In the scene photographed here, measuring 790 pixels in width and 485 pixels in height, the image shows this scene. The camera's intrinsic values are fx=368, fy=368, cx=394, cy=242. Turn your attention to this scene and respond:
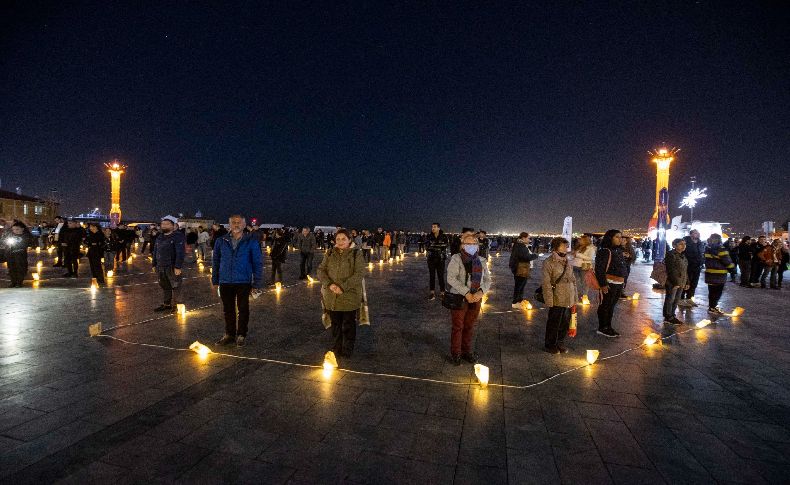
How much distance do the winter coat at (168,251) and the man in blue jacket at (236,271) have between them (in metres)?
2.53

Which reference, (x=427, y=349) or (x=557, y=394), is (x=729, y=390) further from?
(x=427, y=349)

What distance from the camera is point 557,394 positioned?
408 centimetres

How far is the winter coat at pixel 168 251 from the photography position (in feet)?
24.6

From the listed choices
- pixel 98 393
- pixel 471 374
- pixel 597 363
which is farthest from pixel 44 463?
pixel 597 363

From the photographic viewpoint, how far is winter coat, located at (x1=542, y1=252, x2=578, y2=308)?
5.43 metres

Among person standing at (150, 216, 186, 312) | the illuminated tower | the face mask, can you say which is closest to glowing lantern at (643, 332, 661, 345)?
the face mask

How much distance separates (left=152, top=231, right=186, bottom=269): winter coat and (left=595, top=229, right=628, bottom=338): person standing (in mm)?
8100

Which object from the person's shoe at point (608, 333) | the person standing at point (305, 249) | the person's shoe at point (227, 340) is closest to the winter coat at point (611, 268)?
the person's shoe at point (608, 333)

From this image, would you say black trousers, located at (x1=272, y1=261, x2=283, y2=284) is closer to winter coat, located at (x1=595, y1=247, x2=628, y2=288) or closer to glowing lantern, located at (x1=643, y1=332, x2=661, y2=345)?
winter coat, located at (x1=595, y1=247, x2=628, y2=288)

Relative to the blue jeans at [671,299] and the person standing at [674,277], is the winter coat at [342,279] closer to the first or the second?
the person standing at [674,277]

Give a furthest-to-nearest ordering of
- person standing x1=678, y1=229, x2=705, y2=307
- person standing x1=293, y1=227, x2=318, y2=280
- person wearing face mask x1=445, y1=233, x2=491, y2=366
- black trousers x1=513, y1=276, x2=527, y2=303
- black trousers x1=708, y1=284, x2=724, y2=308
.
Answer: person standing x1=293, y1=227, x2=318, y2=280, black trousers x1=513, y1=276, x2=527, y2=303, person standing x1=678, y1=229, x2=705, y2=307, black trousers x1=708, y1=284, x2=724, y2=308, person wearing face mask x1=445, y1=233, x2=491, y2=366

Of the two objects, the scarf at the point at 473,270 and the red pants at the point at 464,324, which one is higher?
the scarf at the point at 473,270

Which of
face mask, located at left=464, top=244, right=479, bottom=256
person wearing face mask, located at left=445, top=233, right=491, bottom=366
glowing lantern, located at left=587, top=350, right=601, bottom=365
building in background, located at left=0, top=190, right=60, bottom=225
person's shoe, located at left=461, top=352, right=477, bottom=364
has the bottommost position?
person's shoe, located at left=461, top=352, right=477, bottom=364

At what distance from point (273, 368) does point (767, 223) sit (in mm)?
28444
